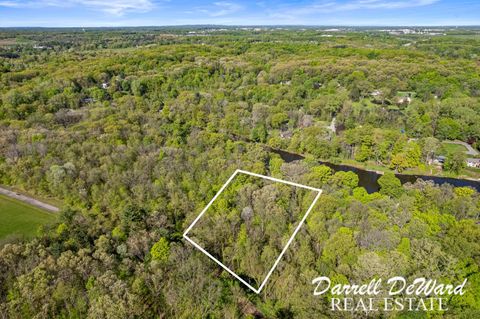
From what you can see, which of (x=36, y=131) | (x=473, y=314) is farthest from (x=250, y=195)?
(x=36, y=131)

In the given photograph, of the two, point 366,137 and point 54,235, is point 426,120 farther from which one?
point 54,235

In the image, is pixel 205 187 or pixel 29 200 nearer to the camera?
pixel 205 187

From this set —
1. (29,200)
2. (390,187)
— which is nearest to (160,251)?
(29,200)

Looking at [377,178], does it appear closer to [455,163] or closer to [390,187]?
[390,187]

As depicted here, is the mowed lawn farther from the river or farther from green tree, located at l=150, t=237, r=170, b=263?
the river

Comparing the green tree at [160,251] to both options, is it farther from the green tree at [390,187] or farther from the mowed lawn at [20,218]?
the green tree at [390,187]

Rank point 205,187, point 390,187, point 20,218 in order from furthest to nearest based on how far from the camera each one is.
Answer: point 390,187 < point 205,187 < point 20,218

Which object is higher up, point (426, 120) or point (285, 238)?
point (426, 120)
